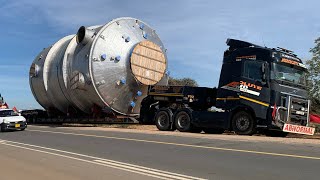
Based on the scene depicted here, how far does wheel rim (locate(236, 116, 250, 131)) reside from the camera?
1752 centimetres

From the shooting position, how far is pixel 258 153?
1133cm

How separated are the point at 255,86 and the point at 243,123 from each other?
1.60m

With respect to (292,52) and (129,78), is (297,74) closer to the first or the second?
(292,52)

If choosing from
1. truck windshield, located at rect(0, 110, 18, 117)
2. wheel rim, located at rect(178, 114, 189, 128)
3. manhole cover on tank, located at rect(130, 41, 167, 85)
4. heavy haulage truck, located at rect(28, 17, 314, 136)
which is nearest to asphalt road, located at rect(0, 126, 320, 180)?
heavy haulage truck, located at rect(28, 17, 314, 136)

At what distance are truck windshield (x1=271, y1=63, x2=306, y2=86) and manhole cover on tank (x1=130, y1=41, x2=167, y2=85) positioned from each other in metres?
10.4

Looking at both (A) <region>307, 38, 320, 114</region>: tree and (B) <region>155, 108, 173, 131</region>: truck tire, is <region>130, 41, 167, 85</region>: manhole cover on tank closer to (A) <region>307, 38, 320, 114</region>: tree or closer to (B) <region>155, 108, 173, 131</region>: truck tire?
(B) <region>155, 108, 173, 131</region>: truck tire

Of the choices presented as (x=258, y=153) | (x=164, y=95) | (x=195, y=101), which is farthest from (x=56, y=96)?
(x=258, y=153)

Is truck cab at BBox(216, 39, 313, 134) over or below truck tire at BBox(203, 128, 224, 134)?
over

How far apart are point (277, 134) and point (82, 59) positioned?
41.7ft

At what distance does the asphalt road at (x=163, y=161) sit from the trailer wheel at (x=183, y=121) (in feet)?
18.7

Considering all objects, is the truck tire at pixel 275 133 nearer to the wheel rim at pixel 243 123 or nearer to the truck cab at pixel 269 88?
the truck cab at pixel 269 88

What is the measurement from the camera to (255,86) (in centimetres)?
1725

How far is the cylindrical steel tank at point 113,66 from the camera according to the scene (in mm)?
25484

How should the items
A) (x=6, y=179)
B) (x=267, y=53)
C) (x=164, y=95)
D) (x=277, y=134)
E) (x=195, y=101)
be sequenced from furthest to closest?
1. (x=164, y=95)
2. (x=195, y=101)
3. (x=277, y=134)
4. (x=267, y=53)
5. (x=6, y=179)
